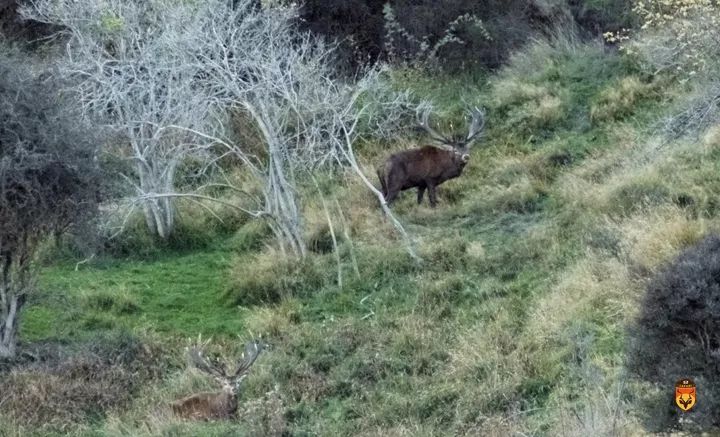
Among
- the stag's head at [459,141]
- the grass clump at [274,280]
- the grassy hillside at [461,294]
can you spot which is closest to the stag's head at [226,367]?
the grassy hillside at [461,294]

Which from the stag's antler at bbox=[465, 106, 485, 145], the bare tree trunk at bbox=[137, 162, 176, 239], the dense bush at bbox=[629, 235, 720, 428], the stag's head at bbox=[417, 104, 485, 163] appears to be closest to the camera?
the dense bush at bbox=[629, 235, 720, 428]

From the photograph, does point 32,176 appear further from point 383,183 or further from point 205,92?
point 383,183

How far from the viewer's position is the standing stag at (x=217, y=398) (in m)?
13.1

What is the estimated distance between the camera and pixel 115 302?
1723 centimetres

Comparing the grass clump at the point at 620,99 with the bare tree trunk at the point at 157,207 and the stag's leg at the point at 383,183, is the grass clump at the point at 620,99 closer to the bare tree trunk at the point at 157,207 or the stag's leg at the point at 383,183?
the stag's leg at the point at 383,183

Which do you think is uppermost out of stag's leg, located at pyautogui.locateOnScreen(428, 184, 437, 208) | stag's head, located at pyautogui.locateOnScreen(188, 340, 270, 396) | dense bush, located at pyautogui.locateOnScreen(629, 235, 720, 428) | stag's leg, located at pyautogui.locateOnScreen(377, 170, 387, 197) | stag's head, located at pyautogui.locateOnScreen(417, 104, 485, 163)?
dense bush, located at pyautogui.locateOnScreen(629, 235, 720, 428)

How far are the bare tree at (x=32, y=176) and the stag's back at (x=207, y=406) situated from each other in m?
3.01

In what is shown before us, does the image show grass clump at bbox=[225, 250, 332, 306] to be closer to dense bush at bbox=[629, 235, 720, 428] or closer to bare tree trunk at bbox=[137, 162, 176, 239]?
bare tree trunk at bbox=[137, 162, 176, 239]

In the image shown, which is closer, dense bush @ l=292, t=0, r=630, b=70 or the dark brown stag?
the dark brown stag

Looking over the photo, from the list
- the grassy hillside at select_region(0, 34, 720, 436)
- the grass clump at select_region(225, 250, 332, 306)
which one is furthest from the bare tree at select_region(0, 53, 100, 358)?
the grass clump at select_region(225, 250, 332, 306)

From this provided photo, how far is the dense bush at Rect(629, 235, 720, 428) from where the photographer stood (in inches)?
361

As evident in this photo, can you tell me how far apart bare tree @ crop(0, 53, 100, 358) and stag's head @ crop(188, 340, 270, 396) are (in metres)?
2.37

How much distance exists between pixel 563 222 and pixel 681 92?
5.03m

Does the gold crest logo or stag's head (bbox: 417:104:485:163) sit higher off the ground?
the gold crest logo
